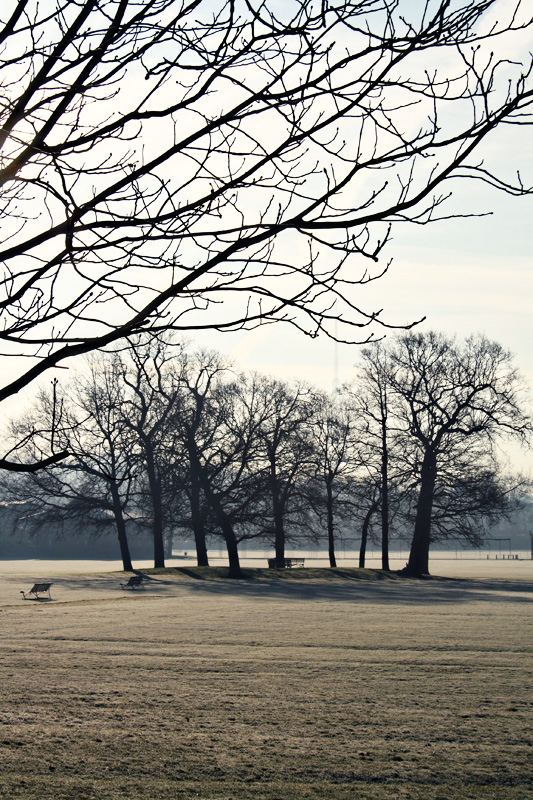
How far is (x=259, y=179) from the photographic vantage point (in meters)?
5.29

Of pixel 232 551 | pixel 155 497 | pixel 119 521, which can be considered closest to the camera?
pixel 232 551

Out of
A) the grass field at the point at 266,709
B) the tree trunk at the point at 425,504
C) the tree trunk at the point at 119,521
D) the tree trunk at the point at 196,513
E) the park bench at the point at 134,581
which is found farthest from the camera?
the tree trunk at the point at 119,521

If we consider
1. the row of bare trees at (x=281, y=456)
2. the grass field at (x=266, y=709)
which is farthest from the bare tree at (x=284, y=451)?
the grass field at (x=266, y=709)

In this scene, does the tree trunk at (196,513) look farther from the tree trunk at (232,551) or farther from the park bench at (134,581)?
the park bench at (134,581)

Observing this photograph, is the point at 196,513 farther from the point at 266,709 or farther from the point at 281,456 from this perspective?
the point at 266,709

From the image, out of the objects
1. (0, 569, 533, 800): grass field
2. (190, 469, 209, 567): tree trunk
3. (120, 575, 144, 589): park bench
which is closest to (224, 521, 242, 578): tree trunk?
(190, 469, 209, 567): tree trunk

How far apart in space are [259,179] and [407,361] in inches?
1654

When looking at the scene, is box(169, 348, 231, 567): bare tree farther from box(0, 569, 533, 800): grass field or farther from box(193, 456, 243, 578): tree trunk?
box(0, 569, 533, 800): grass field

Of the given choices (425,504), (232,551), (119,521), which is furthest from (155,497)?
(425,504)

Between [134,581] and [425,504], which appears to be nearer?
[134,581]

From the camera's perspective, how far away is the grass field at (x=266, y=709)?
6562 mm

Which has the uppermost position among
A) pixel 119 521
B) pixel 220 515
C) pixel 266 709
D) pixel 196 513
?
pixel 196 513

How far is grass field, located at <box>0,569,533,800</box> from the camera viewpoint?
258 inches

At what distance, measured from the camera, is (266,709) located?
914cm
